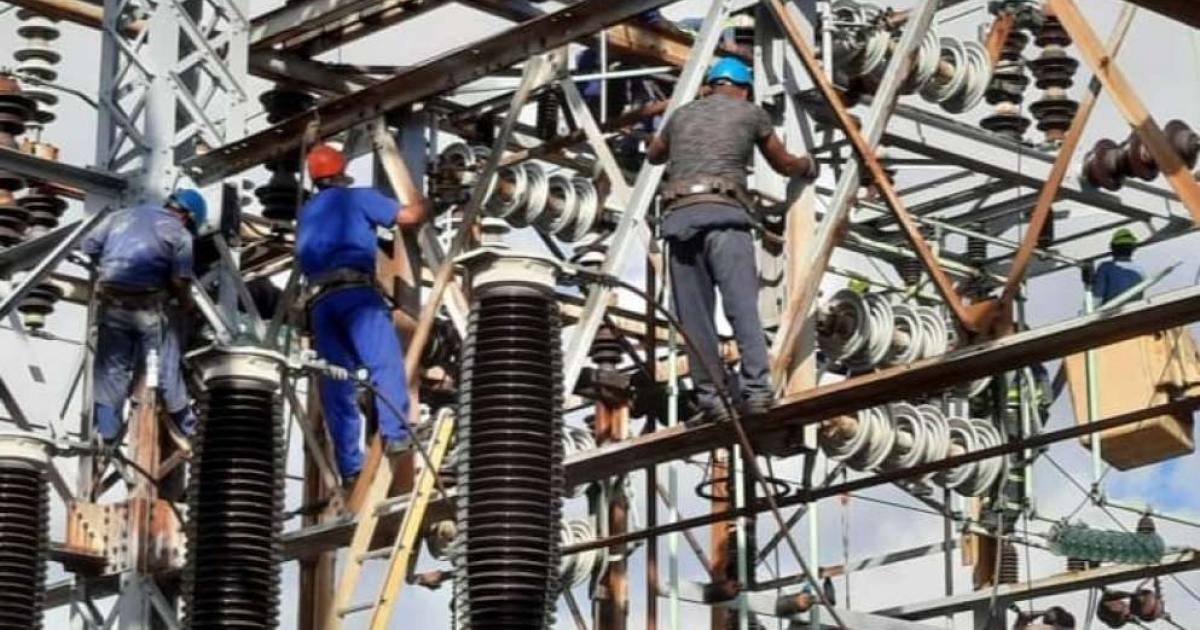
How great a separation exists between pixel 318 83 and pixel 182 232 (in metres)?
2.85

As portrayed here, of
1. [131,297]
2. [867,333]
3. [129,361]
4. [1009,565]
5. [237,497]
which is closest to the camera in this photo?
[237,497]

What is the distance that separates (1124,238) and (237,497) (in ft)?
32.8

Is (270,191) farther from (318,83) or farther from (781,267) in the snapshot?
(781,267)

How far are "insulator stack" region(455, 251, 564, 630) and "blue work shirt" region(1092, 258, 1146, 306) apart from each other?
10.1 meters

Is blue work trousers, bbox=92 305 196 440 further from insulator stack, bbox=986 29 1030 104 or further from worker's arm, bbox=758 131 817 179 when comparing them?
insulator stack, bbox=986 29 1030 104

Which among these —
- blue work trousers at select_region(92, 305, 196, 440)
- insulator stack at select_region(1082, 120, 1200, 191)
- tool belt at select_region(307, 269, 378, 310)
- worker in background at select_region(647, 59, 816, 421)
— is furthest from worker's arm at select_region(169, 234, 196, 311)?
insulator stack at select_region(1082, 120, 1200, 191)

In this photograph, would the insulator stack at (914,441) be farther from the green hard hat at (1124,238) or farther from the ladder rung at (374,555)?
the ladder rung at (374,555)

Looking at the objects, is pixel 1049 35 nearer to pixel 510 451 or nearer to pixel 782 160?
pixel 782 160

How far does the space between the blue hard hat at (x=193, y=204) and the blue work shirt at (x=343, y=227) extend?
3.64 feet

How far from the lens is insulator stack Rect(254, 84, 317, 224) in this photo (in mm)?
22812

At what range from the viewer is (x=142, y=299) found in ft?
69.8

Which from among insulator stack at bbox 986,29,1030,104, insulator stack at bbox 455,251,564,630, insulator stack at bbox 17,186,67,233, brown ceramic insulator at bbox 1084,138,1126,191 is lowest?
insulator stack at bbox 455,251,564,630

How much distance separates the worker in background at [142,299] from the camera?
68.6ft

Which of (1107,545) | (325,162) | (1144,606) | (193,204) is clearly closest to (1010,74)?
(1107,545)
